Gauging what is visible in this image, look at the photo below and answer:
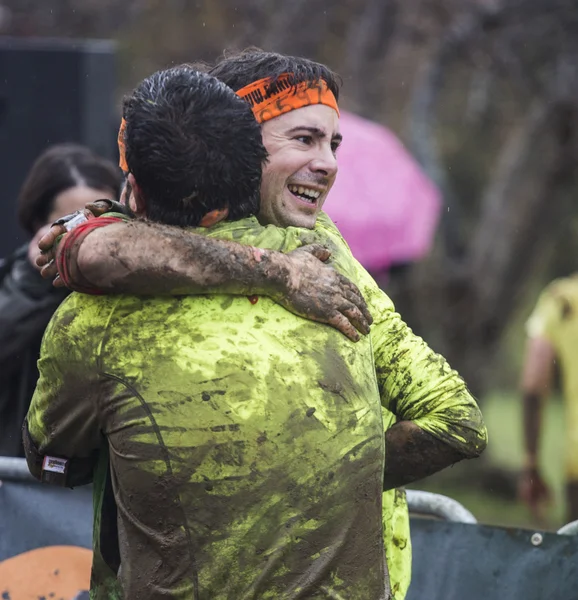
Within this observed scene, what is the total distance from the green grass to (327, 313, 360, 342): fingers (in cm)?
668

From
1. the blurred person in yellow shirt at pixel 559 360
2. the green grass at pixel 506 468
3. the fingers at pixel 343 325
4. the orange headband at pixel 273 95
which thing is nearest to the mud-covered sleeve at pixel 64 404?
the fingers at pixel 343 325

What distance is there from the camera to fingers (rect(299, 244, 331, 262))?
7.53 ft

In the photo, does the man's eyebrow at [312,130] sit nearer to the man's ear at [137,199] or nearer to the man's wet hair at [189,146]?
the man's wet hair at [189,146]

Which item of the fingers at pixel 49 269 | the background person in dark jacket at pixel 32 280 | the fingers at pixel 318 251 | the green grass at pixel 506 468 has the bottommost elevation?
the green grass at pixel 506 468

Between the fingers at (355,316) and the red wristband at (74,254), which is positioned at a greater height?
the red wristband at (74,254)

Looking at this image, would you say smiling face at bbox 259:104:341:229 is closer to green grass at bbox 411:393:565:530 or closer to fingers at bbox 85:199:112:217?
fingers at bbox 85:199:112:217

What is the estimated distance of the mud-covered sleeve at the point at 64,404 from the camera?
84.4 inches

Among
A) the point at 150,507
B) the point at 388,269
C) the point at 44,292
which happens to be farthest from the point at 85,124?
the point at 150,507

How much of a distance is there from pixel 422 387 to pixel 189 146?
706 millimetres

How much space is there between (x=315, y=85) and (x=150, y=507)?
0.97 m

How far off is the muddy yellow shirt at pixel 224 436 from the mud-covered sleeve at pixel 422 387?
19 cm

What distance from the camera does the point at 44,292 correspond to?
4.19 meters

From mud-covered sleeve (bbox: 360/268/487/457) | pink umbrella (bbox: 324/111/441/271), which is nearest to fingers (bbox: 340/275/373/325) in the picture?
mud-covered sleeve (bbox: 360/268/487/457)

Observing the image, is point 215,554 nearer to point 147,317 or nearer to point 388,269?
point 147,317
